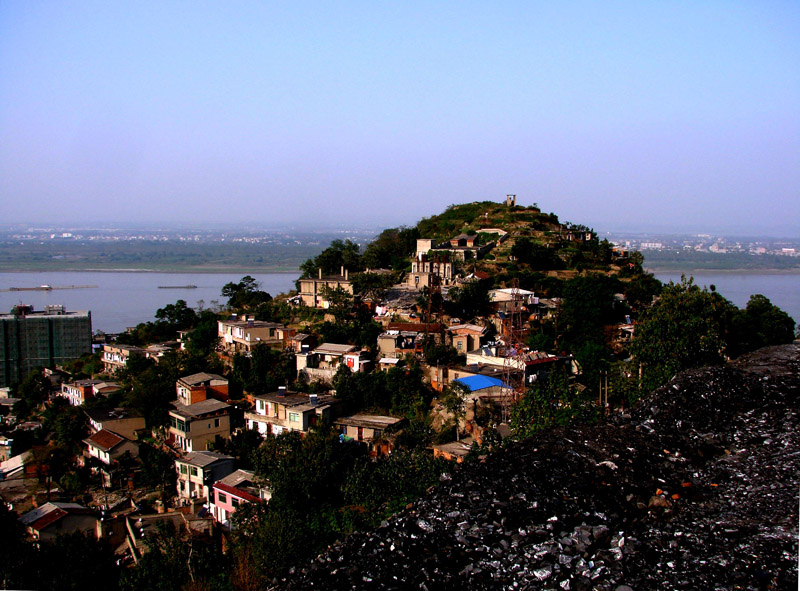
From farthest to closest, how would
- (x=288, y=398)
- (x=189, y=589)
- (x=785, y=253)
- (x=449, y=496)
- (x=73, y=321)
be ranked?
(x=785, y=253)
(x=73, y=321)
(x=288, y=398)
(x=189, y=589)
(x=449, y=496)

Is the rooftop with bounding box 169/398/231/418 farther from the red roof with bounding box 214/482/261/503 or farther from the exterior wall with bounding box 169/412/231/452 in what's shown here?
the red roof with bounding box 214/482/261/503

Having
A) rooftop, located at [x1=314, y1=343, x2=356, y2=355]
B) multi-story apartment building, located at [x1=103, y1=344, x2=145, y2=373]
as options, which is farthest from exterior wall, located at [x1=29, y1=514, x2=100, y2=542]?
multi-story apartment building, located at [x1=103, y1=344, x2=145, y2=373]

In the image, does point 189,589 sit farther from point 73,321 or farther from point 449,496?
point 73,321

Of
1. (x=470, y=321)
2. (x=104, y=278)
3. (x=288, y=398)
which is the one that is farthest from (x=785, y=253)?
(x=104, y=278)

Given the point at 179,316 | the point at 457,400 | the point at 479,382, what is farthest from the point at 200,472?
the point at 179,316

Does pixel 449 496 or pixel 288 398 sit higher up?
pixel 449 496

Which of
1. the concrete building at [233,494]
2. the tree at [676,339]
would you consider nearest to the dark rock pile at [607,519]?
the tree at [676,339]
